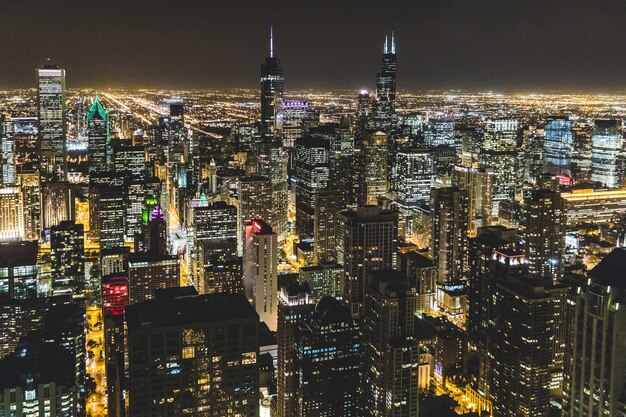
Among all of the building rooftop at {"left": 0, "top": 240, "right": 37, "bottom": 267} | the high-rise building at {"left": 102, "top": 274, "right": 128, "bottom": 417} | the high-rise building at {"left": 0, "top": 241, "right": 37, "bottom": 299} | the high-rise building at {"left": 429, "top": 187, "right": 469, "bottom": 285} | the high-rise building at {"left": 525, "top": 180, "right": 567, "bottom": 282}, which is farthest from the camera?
the high-rise building at {"left": 429, "top": 187, "right": 469, "bottom": 285}

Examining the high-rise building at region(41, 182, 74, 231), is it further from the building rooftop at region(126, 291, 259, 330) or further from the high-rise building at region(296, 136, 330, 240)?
the building rooftop at region(126, 291, 259, 330)

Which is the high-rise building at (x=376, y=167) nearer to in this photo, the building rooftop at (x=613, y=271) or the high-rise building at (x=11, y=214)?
the high-rise building at (x=11, y=214)

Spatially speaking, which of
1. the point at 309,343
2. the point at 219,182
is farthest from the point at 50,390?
the point at 219,182

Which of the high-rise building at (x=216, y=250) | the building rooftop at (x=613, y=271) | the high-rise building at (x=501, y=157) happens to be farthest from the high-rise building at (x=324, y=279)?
the building rooftop at (x=613, y=271)

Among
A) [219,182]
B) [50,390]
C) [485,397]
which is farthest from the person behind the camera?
[219,182]

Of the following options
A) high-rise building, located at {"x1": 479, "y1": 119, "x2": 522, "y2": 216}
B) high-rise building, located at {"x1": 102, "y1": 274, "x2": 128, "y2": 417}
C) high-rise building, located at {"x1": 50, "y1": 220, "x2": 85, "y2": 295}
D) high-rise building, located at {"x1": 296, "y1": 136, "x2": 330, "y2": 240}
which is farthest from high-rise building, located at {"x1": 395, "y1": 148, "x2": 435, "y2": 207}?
high-rise building, located at {"x1": 102, "y1": 274, "x2": 128, "y2": 417}

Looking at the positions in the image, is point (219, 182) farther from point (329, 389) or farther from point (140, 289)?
point (329, 389)

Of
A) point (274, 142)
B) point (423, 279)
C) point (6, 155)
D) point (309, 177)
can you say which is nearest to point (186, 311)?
point (423, 279)
